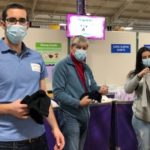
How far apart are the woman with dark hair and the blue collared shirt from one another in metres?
1.66

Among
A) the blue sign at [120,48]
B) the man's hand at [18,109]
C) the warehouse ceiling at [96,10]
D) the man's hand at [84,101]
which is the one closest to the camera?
the man's hand at [18,109]

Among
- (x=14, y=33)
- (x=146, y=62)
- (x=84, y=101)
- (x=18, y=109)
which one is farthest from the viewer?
(x=146, y=62)

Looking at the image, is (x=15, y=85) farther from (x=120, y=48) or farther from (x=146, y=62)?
(x=120, y=48)

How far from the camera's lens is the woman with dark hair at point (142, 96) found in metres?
3.10

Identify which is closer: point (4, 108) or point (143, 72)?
point (4, 108)

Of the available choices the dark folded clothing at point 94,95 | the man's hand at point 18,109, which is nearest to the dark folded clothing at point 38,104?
the man's hand at point 18,109

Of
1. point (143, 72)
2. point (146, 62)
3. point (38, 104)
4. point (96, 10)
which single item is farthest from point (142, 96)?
point (96, 10)

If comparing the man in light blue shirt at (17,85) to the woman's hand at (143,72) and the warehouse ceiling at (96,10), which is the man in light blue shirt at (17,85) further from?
the warehouse ceiling at (96,10)

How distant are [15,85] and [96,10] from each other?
33.8 ft

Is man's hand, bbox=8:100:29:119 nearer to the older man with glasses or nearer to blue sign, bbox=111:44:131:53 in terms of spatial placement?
the older man with glasses

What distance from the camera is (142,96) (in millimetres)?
3117

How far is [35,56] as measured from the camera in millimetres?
1709

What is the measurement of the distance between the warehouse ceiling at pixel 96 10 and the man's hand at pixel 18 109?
334 inches

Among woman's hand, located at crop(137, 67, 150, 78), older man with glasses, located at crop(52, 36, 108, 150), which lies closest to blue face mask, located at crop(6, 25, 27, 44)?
older man with glasses, located at crop(52, 36, 108, 150)
